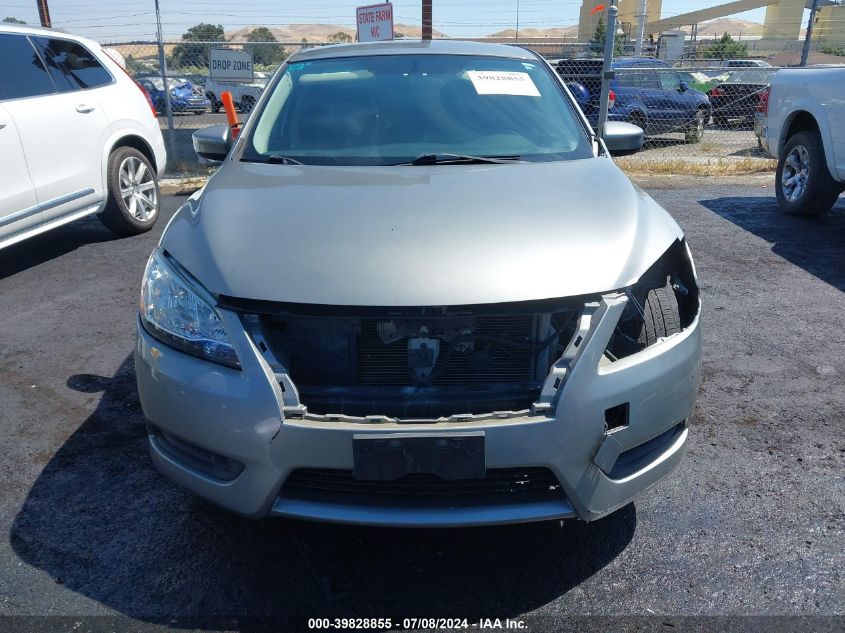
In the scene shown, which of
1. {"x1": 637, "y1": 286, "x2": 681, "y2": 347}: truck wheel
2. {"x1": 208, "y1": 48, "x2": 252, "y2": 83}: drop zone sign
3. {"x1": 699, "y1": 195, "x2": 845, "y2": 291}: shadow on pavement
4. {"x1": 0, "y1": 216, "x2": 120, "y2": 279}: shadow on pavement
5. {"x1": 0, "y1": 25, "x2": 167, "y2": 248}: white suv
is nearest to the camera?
{"x1": 637, "y1": 286, "x2": 681, "y2": 347}: truck wheel

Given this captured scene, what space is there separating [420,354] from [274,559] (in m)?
0.87

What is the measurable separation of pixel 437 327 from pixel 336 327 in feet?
1.01

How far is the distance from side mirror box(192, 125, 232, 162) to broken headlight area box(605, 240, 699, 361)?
2.31m

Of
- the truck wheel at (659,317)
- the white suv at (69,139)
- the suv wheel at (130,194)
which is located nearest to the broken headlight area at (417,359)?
the truck wheel at (659,317)

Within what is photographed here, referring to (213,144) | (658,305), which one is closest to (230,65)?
(213,144)

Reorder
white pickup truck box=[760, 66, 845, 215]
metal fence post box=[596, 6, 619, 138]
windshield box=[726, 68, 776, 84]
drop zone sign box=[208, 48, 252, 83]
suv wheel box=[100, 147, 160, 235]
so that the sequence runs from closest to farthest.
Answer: suv wheel box=[100, 147, 160, 235] → white pickup truck box=[760, 66, 845, 215] → metal fence post box=[596, 6, 619, 138] → drop zone sign box=[208, 48, 252, 83] → windshield box=[726, 68, 776, 84]

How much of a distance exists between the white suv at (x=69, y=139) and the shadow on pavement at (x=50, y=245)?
356mm

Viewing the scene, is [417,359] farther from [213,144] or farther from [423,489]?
[213,144]

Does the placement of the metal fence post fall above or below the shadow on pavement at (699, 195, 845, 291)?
above

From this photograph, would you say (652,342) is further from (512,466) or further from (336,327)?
(336,327)

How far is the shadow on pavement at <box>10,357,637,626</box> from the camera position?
2.18 meters

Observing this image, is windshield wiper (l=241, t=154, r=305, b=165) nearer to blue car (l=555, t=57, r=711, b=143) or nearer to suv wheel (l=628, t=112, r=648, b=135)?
blue car (l=555, t=57, r=711, b=143)

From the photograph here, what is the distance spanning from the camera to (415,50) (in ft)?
12.4

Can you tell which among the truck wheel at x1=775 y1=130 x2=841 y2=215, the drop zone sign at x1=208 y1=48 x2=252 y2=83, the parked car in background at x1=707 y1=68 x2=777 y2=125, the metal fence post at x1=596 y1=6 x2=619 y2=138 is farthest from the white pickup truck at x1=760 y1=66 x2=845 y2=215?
the parked car in background at x1=707 y1=68 x2=777 y2=125
